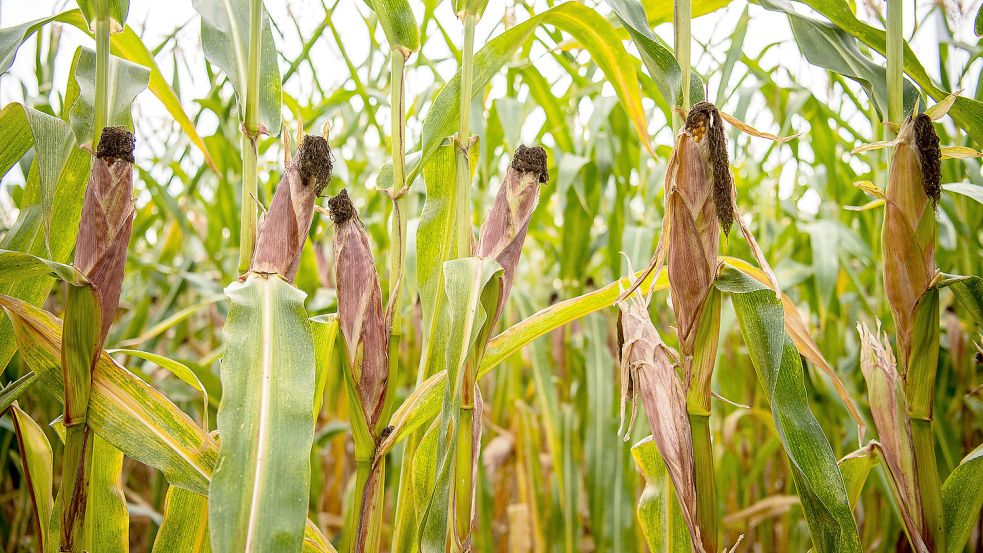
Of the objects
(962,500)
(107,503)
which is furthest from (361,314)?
(962,500)

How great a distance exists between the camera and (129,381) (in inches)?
22.5

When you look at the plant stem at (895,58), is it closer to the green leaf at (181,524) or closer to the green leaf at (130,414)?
the green leaf at (130,414)

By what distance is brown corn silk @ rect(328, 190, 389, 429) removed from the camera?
0.58 meters

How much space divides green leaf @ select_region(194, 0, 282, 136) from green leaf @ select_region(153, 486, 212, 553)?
43 cm

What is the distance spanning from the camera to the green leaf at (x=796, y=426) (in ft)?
1.73

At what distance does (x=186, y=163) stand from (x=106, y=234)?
184 cm

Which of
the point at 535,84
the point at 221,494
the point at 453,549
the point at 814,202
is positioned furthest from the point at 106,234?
the point at 814,202

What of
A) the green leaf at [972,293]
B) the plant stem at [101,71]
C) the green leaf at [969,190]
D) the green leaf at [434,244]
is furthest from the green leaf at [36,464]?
the green leaf at [969,190]

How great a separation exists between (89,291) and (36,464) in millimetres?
298

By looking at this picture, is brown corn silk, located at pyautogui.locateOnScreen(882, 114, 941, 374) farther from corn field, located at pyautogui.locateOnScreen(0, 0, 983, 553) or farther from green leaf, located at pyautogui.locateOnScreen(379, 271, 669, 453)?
green leaf, located at pyautogui.locateOnScreen(379, 271, 669, 453)

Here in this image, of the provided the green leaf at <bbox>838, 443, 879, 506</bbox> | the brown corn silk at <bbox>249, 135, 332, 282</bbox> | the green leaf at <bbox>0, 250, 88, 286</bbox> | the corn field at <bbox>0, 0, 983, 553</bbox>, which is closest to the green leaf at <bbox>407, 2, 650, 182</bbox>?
the corn field at <bbox>0, 0, 983, 553</bbox>

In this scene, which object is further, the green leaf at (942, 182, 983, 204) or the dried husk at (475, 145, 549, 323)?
the green leaf at (942, 182, 983, 204)

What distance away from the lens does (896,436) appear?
623 millimetres

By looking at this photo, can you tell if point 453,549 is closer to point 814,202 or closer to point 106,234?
point 106,234
